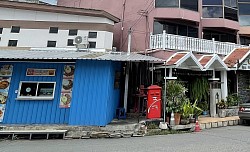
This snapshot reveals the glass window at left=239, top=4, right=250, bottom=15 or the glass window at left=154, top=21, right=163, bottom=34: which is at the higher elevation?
the glass window at left=239, top=4, right=250, bottom=15

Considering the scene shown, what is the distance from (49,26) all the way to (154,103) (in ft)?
28.4

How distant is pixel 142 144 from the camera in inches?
283

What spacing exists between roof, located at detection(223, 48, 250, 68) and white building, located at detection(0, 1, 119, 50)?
863 centimetres

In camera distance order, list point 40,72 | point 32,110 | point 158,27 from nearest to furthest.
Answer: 1. point 32,110
2. point 40,72
3. point 158,27

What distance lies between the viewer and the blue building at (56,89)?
8.88m

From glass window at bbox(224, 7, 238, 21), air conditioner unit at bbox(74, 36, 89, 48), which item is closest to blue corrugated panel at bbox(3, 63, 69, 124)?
air conditioner unit at bbox(74, 36, 89, 48)

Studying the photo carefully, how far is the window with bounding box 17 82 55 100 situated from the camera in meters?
9.23

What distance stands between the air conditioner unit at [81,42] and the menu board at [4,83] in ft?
13.4

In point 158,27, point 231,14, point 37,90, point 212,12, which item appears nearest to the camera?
point 37,90

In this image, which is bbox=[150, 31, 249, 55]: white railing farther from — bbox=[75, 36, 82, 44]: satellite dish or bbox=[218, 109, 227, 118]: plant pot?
bbox=[75, 36, 82, 44]: satellite dish

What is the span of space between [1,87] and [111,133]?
5.58 m

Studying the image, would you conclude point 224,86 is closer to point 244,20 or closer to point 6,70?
point 244,20

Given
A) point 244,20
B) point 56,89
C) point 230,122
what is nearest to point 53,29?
point 56,89

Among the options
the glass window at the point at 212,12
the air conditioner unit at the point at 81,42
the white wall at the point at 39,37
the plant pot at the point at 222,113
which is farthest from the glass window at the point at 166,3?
the plant pot at the point at 222,113
